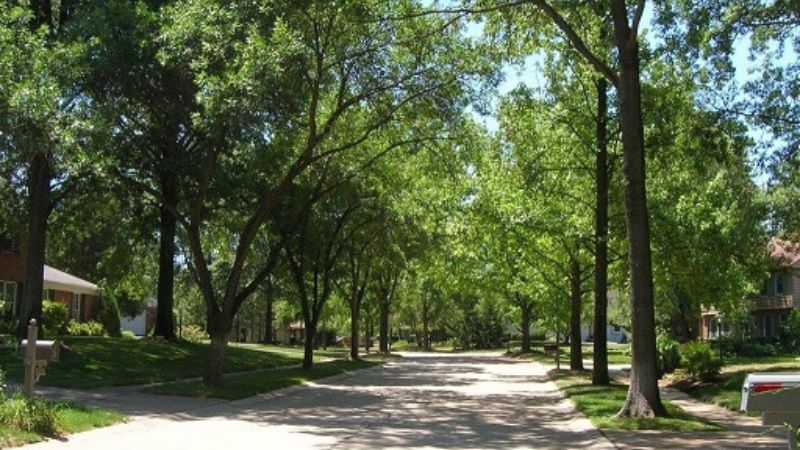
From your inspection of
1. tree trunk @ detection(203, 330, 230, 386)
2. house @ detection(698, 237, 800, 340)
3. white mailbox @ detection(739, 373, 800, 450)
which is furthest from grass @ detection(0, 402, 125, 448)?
house @ detection(698, 237, 800, 340)

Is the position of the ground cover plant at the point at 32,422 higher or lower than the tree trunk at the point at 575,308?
lower

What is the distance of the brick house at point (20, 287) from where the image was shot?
3900 centimetres

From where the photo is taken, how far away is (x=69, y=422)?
12227 millimetres

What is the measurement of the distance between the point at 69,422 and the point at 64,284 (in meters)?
33.2

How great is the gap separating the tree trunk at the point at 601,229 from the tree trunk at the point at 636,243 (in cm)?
580

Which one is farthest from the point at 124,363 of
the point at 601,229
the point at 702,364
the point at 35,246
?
the point at 702,364

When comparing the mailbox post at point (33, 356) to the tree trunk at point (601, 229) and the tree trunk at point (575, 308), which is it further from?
the tree trunk at point (575, 308)

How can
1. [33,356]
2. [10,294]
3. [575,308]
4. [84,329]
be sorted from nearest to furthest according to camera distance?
[33,356] → [575,308] → [10,294] → [84,329]

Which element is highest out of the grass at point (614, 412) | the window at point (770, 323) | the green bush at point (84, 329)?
the window at point (770, 323)

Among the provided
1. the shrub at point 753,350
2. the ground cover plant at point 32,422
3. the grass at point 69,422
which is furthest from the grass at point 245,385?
the shrub at point 753,350

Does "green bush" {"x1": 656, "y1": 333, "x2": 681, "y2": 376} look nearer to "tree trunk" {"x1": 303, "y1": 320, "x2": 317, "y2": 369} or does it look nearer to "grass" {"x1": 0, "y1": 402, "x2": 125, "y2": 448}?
"tree trunk" {"x1": 303, "y1": 320, "x2": 317, "y2": 369}

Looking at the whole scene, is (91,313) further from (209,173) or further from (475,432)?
(475,432)

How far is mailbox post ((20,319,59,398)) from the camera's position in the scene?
1166 centimetres

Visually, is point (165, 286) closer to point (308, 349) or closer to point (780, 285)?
point (308, 349)
